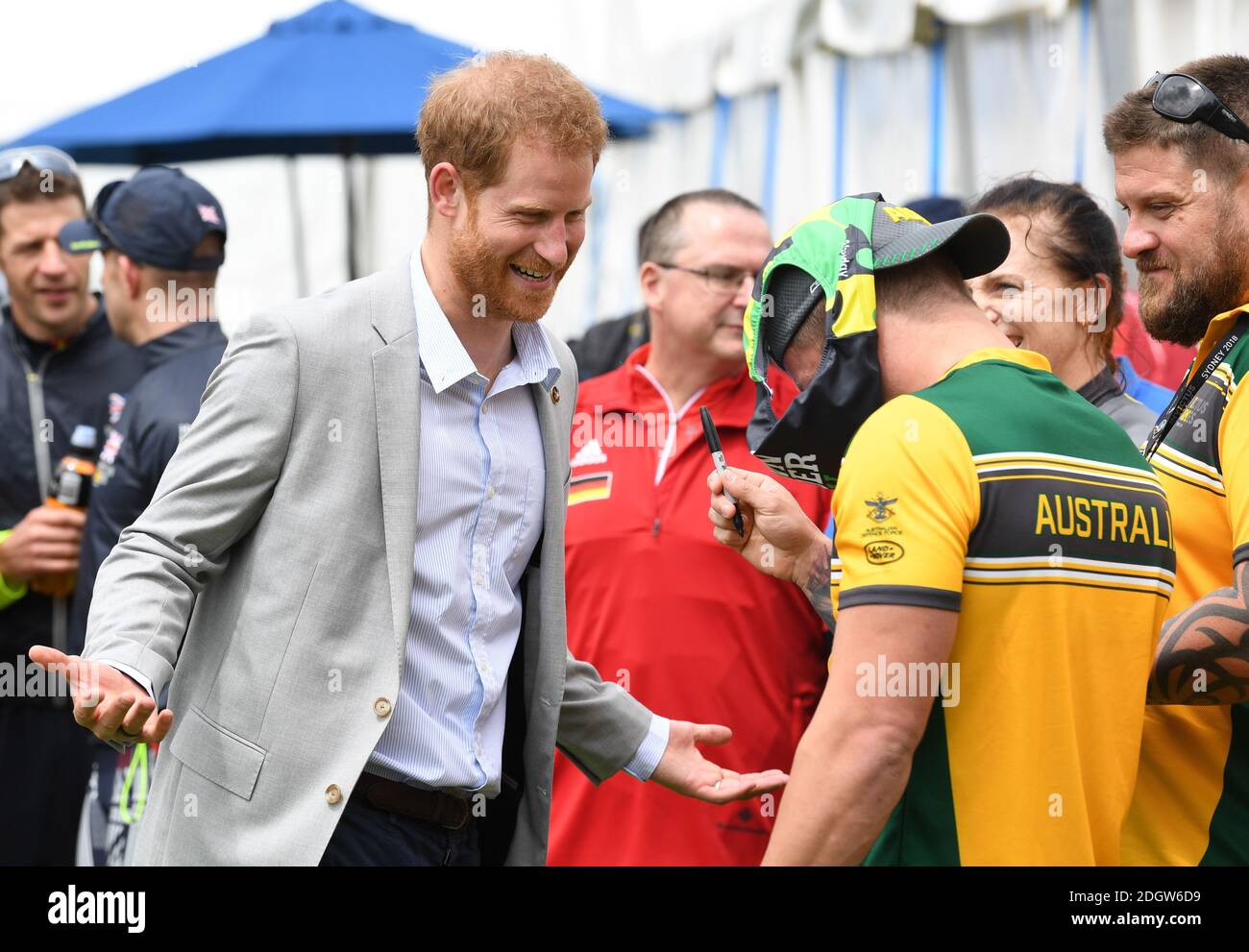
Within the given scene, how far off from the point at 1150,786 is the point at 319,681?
157 centimetres

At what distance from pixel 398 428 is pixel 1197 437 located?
1524 mm

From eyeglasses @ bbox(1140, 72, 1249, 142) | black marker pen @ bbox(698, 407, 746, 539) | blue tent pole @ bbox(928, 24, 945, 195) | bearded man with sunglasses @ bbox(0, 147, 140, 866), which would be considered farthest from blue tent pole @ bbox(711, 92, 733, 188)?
eyeglasses @ bbox(1140, 72, 1249, 142)

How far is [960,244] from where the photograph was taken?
269cm

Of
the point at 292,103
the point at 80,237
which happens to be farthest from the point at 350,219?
the point at 80,237

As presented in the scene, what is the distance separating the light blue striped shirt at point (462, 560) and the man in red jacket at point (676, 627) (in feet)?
4.11

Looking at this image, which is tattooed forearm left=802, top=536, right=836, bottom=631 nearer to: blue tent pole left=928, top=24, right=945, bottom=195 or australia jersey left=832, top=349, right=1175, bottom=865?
australia jersey left=832, top=349, right=1175, bottom=865

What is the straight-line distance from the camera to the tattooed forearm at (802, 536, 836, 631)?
3.26 metres

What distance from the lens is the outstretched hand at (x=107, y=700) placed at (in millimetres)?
2348

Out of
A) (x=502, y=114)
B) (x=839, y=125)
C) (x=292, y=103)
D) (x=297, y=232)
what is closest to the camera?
(x=502, y=114)

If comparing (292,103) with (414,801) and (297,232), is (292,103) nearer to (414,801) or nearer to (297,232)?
(297,232)

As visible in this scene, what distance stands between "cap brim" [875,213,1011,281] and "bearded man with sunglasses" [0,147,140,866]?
3195 mm

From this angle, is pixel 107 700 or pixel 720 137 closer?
pixel 107 700

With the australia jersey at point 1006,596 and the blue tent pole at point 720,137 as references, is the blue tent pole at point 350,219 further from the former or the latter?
the australia jersey at point 1006,596

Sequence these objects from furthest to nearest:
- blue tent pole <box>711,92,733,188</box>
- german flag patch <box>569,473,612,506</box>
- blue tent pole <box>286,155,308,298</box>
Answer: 1. blue tent pole <box>286,155,308,298</box>
2. blue tent pole <box>711,92,733,188</box>
3. german flag patch <box>569,473,612,506</box>
